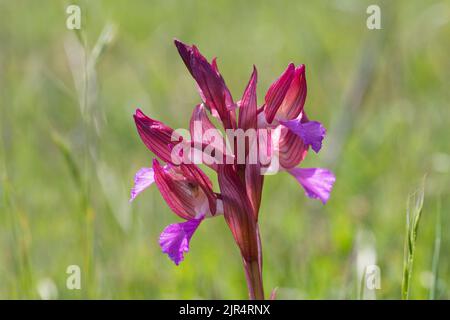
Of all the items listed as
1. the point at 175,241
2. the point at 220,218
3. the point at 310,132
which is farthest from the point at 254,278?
the point at 220,218

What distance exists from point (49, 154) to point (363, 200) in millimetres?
2137

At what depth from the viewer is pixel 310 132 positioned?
158 cm

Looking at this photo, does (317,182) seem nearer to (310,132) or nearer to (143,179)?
(310,132)

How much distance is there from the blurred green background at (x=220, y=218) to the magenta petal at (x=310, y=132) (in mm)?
573

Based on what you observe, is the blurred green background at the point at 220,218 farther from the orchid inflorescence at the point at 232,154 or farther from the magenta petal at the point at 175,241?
the magenta petal at the point at 175,241

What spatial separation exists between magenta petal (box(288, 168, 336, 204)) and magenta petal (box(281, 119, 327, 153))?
74mm

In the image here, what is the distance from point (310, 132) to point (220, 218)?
2007 millimetres

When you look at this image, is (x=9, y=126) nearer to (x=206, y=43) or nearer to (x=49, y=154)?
(x=49, y=154)

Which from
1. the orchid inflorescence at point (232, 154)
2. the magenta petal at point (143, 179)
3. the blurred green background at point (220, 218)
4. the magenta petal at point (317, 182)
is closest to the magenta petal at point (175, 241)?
the orchid inflorescence at point (232, 154)

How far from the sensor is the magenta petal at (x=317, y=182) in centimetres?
160

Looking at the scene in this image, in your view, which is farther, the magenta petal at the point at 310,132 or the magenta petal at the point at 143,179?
the magenta petal at the point at 143,179

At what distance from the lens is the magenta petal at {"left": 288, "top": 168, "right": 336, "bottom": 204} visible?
1596mm

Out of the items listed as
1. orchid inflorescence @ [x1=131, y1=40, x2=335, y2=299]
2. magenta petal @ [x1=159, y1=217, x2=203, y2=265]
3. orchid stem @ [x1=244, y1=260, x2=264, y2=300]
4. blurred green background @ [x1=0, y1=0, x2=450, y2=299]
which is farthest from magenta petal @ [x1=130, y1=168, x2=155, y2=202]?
blurred green background @ [x1=0, y1=0, x2=450, y2=299]

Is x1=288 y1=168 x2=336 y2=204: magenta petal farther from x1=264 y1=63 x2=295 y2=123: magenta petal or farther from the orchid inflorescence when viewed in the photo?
x1=264 y1=63 x2=295 y2=123: magenta petal
